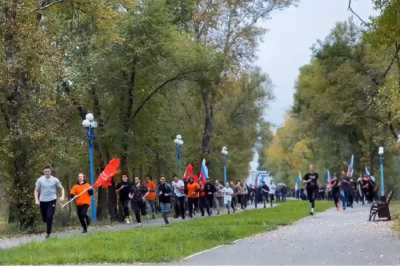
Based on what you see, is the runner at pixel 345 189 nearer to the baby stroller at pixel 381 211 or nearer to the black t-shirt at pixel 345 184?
the black t-shirt at pixel 345 184

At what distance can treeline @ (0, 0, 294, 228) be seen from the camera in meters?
Result: 25.2

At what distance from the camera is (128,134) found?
34.3m

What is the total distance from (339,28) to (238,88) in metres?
9.03

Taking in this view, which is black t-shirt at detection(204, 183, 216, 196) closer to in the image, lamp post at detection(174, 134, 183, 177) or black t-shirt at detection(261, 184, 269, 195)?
lamp post at detection(174, 134, 183, 177)

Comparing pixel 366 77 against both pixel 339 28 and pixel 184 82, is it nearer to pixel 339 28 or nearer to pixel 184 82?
pixel 339 28

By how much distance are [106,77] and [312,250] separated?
2084 centimetres

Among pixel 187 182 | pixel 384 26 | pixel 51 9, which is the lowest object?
pixel 187 182

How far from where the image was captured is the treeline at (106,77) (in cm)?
2520

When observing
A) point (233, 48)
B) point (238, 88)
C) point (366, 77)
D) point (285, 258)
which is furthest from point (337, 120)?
point (285, 258)

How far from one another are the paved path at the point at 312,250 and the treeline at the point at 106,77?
9.90 m

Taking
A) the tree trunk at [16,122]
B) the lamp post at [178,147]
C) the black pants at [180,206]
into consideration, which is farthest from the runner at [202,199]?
the tree trunk at [16,122]

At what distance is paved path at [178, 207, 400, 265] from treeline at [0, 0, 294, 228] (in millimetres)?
9898

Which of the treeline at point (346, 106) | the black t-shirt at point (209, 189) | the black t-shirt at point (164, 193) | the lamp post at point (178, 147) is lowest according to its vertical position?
the black t-shirt at point (164, 193)

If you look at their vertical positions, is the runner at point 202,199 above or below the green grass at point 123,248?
above
